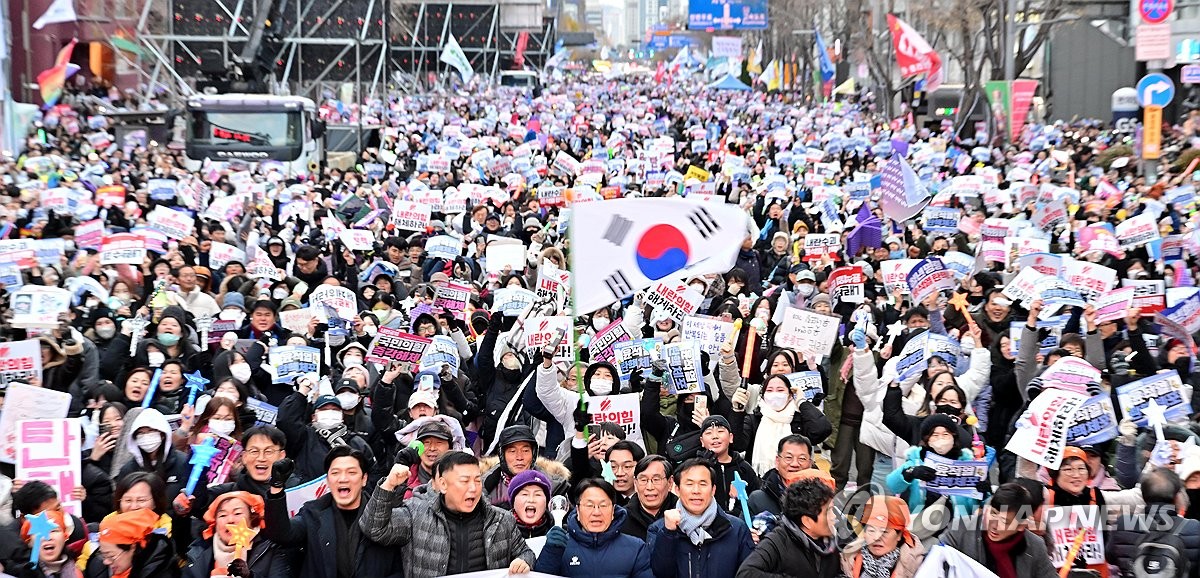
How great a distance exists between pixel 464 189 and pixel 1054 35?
35630 mm

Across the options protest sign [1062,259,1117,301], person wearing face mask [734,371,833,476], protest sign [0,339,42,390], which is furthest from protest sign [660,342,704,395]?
protest sign [1062,259,1117,301]

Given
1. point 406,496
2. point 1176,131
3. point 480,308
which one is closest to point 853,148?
point 1176,131

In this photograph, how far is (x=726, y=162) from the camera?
70.4 ft

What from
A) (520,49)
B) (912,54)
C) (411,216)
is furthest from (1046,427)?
(520,49)

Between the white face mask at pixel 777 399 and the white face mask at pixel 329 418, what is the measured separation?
203 centimetres

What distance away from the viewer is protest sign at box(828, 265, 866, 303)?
35.8 ft

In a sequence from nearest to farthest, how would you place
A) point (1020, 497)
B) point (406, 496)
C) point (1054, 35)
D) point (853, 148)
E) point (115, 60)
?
point (1020, 497)
point (406, 496)
point (853, 148)
point (115, 60)
point (1054, 35)

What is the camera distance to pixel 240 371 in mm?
8391

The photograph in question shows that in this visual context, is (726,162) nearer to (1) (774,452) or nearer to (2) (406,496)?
(1) (774,452)

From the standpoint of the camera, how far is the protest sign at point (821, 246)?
42.1 ft

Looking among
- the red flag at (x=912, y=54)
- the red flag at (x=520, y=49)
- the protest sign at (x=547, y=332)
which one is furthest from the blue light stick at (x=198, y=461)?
the red flag at (x=520, y=49)

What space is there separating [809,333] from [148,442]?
3726 millimetres

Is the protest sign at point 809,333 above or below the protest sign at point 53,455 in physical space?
above

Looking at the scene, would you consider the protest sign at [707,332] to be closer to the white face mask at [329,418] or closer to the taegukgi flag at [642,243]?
the taegukgi flag at [642,243]
